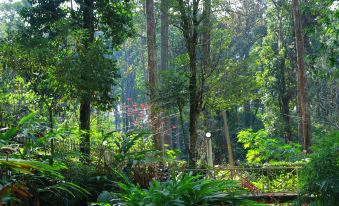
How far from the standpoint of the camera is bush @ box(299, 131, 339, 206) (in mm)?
5691

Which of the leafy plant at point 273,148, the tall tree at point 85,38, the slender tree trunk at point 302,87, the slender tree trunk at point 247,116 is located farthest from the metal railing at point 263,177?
the slender tree trunk at point 247,116

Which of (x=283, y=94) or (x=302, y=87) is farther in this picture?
(x=283, y=94)

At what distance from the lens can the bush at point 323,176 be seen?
569 centimetres

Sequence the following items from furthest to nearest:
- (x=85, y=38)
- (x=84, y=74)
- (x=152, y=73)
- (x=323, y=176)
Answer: (x=152, y=73) → (x=85, y=38) → (x=84, y=74) → (x=323, y=176)

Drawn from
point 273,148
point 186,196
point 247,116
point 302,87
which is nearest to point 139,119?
point 273,148

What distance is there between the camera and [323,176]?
5762 millimetres

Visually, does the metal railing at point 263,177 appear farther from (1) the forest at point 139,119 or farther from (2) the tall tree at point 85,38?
(2) the tall tree at point 85,38

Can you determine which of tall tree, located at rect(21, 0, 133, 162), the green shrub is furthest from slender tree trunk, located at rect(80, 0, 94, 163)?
the green shrub

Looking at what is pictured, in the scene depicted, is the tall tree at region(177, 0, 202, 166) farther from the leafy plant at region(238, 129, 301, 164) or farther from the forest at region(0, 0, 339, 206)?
the leafy plant at region(238, 129, 301, 164)

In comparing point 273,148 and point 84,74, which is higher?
point 84,74

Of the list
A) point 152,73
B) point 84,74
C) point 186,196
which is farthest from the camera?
point 152,73

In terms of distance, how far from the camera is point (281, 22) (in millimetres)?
20203

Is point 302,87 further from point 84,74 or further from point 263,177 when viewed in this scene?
point 84,74

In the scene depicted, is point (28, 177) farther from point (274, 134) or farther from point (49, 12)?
point (274, 134)
